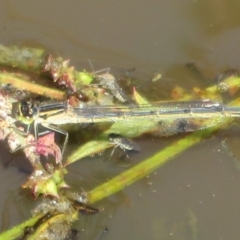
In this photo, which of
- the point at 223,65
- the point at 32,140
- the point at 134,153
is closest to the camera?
the point at 32,140

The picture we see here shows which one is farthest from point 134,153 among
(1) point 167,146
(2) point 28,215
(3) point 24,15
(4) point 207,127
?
(3) point 24,15

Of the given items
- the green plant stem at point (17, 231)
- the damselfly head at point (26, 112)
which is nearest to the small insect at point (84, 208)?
the green plant stem at point (17, 231)

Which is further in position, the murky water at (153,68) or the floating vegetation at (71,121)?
the murky water at (153,68)

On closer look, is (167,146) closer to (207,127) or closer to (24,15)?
(207,127)

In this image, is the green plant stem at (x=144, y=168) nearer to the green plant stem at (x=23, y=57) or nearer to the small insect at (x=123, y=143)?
the small insect at (x=123, y=143)

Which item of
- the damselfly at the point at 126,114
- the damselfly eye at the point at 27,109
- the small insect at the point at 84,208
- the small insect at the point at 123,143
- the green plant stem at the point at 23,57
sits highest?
the green plant stem at the point at 23,57

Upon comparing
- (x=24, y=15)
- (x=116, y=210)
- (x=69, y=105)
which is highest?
(x=24, y=15)

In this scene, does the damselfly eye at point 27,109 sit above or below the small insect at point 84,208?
above
